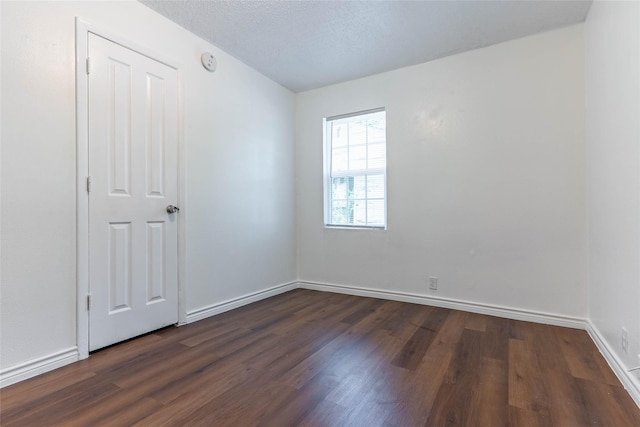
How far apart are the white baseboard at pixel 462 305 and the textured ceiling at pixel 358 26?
2.38 m

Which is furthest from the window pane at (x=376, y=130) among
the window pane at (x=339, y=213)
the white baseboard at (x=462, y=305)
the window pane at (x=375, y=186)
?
the white baseboard at (x=462, y=305)

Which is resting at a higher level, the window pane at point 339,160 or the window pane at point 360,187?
the window pane at point 339,160

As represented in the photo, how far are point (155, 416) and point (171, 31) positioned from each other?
267cm

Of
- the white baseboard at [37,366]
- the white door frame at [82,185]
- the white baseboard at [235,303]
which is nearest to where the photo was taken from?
the white baseboard at [37,366]

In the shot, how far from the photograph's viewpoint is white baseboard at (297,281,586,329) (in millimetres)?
2535

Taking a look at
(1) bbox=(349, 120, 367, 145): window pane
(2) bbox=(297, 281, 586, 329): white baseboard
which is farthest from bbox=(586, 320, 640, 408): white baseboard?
(1) bbox=(349, 120, 367, 145): window pane

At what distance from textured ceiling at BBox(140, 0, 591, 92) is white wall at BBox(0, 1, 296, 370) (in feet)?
0.92

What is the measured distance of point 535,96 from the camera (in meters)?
2.64

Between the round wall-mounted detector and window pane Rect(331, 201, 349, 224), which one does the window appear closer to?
window pane Rect(331, 201, 349, 224)

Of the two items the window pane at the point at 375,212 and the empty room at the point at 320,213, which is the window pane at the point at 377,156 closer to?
the empty room at the point at 320,213

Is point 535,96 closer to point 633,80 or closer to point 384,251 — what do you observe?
point 633,80

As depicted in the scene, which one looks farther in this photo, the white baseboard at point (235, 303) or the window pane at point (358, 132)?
the window pane at point (358, 132)

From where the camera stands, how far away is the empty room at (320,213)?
5.27ft

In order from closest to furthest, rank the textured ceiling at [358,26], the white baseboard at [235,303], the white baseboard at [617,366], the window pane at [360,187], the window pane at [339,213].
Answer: the white baseboard at [617,366]
the textured ceiling at [358,26]
the white baseboard at [235,303]
the window pane at [360,187]
the window pane at [339,213]
